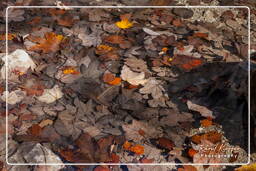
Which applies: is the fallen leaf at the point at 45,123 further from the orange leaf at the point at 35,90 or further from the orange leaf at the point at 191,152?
the orange leaf at the point at 191,152

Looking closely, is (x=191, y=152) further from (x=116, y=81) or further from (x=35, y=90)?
(x=35, y=90)

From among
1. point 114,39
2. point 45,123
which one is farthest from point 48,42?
point 45,123

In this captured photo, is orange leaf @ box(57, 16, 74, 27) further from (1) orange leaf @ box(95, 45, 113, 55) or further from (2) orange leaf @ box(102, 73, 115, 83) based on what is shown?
(2) orange leaf @ box(102, 73, 115, 83)

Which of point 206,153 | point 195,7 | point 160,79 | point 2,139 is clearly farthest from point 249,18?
point 2,139

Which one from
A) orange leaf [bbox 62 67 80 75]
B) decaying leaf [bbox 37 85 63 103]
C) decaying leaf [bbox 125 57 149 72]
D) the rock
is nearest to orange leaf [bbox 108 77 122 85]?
decaying leaf [bbox 125 57 149 72]

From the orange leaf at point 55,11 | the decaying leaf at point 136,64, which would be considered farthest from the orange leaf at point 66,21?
the decaying leaf at point 136,64
